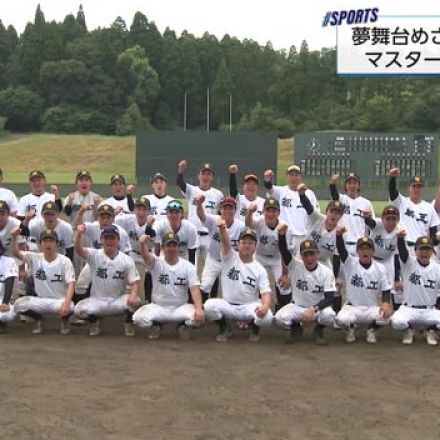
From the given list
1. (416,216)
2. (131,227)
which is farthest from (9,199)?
(416,216)

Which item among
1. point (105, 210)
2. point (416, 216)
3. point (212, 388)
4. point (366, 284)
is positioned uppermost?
point (105, 210)

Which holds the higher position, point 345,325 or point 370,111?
point 370,111

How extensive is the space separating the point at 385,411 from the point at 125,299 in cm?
326

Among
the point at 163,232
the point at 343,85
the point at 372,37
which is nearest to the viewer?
the point at 163,232

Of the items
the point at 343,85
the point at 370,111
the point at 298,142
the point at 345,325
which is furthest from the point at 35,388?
the point at 343,85

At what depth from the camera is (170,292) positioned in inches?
284

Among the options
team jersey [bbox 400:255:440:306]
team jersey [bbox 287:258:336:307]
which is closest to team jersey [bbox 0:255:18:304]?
team jersey [bbox 287:258:336:307]

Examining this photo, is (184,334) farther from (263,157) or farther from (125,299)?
(263,157)

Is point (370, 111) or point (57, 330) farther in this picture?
point (370, 111)

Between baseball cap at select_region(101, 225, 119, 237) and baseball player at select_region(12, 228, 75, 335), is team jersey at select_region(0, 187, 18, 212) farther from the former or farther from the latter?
baseball cap at select_region(101, 225, 119, 237)

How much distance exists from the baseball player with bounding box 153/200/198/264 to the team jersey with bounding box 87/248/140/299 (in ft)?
2.35

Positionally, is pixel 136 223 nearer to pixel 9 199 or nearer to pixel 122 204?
pixel 122 204

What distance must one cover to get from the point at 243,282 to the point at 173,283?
73 centimetres

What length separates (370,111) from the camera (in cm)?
5347
